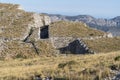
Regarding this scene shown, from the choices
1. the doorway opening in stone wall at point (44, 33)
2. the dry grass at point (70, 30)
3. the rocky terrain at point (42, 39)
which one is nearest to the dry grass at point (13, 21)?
the rocky terrain at point (42, 39)

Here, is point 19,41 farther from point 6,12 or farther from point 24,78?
point 24,78

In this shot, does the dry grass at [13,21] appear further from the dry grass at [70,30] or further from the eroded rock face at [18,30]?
the dry grass at [70,30]

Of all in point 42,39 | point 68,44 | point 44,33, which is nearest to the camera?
point 42,39

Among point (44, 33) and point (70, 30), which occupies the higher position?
point (70, 30)

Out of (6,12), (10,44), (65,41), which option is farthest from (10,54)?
(6,12)

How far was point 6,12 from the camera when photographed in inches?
3647

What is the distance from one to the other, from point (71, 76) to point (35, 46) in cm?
4983

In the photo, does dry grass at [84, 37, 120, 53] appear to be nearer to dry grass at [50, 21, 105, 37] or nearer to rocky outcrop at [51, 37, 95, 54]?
rocky outcrop at [51, 37, 95, 54]

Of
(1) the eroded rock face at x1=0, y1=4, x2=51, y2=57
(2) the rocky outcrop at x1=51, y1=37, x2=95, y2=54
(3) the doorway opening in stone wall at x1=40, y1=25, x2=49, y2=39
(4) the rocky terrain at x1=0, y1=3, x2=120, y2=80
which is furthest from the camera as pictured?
(3) the doorway opening in stone wall at x1=40, y1=25, x2=49, y2=39

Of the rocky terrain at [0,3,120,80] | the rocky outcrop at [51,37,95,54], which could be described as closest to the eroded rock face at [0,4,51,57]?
the rocky terrain at [0,3,120,80]

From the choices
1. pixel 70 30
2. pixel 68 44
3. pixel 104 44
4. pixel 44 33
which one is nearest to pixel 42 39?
pixel 44 33

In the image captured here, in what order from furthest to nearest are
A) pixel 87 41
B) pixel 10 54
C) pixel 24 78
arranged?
pixel 87 41, pixel 10 54, pixel 24 78

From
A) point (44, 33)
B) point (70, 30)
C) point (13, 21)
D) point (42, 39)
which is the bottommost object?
point (42, 39)

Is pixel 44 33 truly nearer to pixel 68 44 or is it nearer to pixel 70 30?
pixel 70 30
